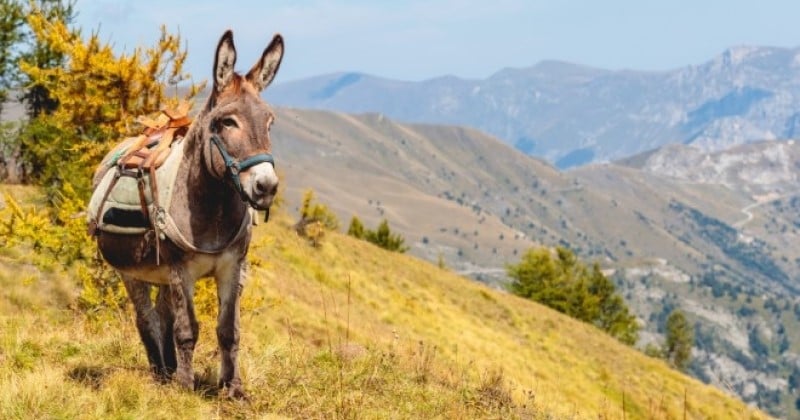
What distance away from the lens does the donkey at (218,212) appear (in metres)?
5.82

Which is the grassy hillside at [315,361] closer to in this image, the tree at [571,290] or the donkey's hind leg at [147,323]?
the donkey's hind leg at [147,323]

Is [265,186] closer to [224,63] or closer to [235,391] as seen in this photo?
[224,63]

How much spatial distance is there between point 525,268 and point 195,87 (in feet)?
238

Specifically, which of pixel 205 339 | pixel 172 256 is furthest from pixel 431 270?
pixel 172 256

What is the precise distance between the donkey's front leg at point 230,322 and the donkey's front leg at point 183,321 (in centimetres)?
27

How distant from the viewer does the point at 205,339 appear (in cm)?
967

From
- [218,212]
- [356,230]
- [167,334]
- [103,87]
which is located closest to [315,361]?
[167,334]

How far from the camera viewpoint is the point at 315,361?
852 centimetres

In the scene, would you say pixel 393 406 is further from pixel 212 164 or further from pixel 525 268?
pixel 525 268

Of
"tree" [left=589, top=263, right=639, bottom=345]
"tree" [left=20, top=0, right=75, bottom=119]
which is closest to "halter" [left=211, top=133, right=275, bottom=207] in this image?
"tree" [left=20, top=0, right=75, bottom=119]

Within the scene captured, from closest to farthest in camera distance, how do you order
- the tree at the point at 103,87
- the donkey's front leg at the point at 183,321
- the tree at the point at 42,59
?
the donkey's front leg at the point at 183,321, the tree at the point at 103,87, the tree at the point at 42,59

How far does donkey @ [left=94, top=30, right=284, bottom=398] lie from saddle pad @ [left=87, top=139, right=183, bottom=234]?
0.26ft

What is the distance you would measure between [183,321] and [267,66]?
259 centimetres

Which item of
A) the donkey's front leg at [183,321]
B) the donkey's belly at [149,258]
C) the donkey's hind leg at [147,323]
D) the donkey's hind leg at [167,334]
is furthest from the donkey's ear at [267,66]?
the donkey's hind leg at [147,323]
